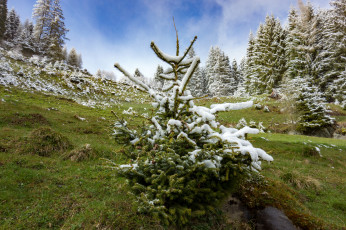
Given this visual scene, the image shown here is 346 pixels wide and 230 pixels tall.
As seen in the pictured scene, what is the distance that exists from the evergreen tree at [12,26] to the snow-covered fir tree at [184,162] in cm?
7939

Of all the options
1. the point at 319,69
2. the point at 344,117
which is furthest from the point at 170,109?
the point at 319,69

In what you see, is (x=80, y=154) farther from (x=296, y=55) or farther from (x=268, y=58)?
(x=268, y=58)

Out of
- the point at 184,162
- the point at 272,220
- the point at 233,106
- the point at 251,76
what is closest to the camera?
the point at 184,162

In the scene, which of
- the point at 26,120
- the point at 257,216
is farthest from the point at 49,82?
the point at 257,216

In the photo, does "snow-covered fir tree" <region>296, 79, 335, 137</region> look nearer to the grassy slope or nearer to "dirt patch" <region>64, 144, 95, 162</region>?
the grassy slope

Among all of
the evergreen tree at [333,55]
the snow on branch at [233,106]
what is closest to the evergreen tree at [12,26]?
the snow on branch at [233,106]

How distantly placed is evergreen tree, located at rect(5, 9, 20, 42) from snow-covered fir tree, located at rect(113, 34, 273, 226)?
7939 cm

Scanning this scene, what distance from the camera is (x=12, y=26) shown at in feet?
193

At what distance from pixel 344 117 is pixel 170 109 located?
29896 millimetres

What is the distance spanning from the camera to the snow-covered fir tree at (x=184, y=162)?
2777mm

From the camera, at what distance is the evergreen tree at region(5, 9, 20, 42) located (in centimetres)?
5684

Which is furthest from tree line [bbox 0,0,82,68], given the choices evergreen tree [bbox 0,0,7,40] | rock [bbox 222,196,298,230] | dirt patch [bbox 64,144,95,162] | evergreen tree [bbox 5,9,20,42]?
rock [bbox 222,196,298,230]

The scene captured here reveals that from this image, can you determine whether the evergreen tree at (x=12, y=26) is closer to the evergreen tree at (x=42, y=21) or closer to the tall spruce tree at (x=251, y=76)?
the evergreen tree at (x=42, y=21)

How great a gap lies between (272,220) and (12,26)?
8826 cm
